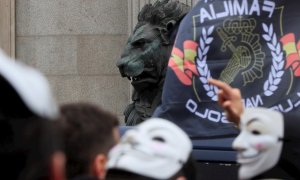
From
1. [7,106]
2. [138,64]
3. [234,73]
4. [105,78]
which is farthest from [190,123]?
[105,78]

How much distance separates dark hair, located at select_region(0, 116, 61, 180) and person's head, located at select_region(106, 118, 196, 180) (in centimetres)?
76

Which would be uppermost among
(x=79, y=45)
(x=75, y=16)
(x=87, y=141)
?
(x=75, y=16)

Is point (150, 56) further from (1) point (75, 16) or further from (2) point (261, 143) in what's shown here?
(1) point (75, 16)

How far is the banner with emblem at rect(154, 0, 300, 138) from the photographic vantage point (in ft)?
13.0

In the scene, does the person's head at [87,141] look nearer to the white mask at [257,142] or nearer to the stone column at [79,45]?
the white mask at [257,142]

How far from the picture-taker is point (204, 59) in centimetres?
405

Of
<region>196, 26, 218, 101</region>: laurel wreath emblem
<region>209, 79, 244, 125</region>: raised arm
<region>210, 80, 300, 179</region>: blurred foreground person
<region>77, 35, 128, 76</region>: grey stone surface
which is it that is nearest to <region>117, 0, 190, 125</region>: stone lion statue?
<region>196, 26, 218, 101</region>: laurel wreath emblem

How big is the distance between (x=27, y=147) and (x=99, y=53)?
7.81 m

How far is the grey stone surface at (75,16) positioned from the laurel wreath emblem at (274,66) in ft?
18.2

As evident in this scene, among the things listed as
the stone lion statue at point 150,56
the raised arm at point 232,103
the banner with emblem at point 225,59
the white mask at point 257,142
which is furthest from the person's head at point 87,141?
the stone lion statue at point 150,56

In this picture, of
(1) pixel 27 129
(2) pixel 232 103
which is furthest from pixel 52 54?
(1) pixel 27 129

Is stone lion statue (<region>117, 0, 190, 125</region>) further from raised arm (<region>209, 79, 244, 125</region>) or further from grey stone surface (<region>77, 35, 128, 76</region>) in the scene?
grey stone surface (<region>77, 35, 128, 76</region>)

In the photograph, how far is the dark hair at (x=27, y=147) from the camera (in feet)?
5.59

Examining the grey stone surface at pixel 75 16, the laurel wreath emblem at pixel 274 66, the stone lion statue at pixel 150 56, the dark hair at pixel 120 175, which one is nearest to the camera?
the dark hair at pixel 120 175
